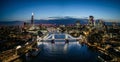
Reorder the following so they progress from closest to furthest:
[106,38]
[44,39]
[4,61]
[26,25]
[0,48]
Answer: [4,61] < [0,48] < [106,38] < [44,39] < [26,25]

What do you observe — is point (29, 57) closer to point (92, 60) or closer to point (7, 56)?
point (7, 56)

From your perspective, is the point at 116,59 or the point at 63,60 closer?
the point at 116,59

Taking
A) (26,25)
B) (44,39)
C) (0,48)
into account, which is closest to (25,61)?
(0,48)

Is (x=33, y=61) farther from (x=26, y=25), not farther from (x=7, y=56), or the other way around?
(x=26, y=25)

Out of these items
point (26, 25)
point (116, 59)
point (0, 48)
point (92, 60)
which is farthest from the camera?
point (26, 25)

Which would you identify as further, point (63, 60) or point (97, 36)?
point (97, 36)

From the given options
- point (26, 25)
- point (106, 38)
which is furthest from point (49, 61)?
point (26, 25)

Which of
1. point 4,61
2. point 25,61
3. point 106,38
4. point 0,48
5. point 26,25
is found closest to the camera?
point 4,61

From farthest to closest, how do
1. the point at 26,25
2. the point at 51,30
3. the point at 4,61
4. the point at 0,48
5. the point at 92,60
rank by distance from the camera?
1. the point at 51,30
2. the point at 26,25
3. the point at 0,48
4. the point at 92,60
5. the point at 4,61
